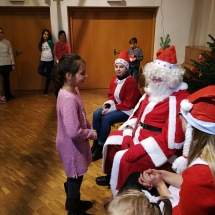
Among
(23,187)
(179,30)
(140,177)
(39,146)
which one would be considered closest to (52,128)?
(39,146)

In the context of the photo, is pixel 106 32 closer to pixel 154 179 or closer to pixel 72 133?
pixel 72 133

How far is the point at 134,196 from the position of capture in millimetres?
830

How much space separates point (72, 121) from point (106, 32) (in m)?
4.27

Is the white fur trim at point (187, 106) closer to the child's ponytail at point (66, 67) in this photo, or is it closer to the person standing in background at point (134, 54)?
the child's ponytail at point (66, 67)

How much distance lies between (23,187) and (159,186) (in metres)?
1.41

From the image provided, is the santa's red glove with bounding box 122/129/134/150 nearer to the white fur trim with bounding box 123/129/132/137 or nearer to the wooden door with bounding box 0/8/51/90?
the white fur trim with bounding box 123/129/132/137

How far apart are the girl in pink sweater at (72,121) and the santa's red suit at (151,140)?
0.99ft

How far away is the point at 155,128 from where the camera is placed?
67.4 inches

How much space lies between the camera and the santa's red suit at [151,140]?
5.13ft

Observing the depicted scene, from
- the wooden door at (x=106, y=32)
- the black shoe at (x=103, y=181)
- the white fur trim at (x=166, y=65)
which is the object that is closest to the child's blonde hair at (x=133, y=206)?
the white fur trim at (x=166, y=65)

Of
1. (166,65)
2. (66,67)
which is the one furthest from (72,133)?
(166,65)

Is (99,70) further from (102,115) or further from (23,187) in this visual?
(23,187)

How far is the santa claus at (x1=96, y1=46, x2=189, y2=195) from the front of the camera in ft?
5.21

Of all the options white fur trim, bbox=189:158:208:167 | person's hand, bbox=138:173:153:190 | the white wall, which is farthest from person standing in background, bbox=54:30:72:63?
white fur trim, bbox=189:158:208:167
